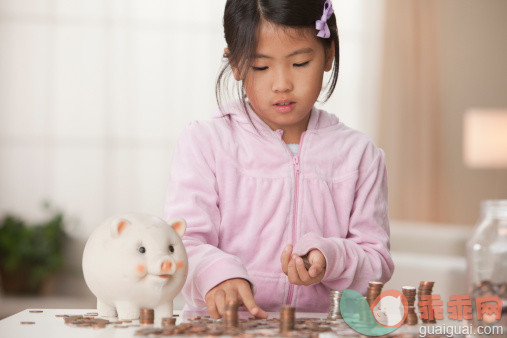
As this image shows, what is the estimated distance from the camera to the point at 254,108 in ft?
4.55

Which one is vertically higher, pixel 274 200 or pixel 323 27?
pixel 323 27

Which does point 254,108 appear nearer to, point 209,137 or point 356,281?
point 209,137

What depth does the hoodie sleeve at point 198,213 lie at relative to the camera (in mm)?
1093

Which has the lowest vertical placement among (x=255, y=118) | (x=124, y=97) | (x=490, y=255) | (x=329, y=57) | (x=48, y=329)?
(x=48, y=329)

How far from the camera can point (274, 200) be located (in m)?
1.32

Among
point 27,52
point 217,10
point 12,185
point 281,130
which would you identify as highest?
point 217,10

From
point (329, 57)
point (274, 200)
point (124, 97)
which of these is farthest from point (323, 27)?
point (124, 97)

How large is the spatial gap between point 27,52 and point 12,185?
104 cm

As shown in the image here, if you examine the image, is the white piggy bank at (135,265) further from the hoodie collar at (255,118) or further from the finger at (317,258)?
the hoodie collar at (255,118)

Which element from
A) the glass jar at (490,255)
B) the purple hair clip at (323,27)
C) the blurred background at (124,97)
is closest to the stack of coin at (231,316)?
the glass jar at (490,255)

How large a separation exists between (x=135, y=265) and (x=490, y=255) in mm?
469

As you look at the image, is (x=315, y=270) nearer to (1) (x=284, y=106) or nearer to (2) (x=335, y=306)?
(2) (x=335, y=306)

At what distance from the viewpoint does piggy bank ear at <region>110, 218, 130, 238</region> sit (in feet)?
3.17

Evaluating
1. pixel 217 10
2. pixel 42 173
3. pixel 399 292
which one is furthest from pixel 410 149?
pixel 399 292
